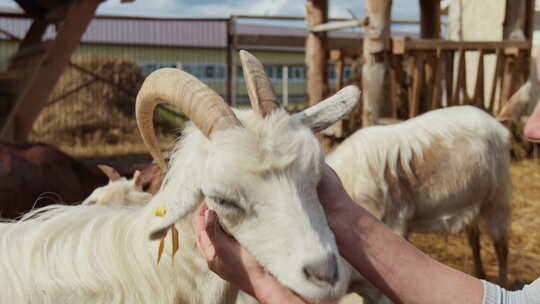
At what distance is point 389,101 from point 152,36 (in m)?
7.05

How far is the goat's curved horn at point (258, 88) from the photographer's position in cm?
212

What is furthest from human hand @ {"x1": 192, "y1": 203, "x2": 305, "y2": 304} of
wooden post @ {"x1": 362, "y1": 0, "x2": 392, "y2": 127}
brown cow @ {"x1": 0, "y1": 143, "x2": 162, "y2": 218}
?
wooden post @ {"x1": 362, "y1": 0, "x2": 392, "y2": 127}

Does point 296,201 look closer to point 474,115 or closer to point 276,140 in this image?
point 276,140

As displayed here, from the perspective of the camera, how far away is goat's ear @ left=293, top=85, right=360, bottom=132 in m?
2.23

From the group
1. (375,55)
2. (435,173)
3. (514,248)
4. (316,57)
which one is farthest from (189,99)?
(316,57)

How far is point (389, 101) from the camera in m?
6.79

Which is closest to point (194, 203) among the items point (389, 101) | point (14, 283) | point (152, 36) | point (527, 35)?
point (14, 283)

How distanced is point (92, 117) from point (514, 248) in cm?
970

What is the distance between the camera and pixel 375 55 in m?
6.54

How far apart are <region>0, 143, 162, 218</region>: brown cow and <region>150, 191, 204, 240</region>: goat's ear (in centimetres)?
275

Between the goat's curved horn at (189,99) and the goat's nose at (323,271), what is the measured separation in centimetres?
57

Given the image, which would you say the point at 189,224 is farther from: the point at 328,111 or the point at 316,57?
the point at 316,57

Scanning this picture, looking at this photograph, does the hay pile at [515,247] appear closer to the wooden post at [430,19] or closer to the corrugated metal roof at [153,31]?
the wooden post at [430,19]

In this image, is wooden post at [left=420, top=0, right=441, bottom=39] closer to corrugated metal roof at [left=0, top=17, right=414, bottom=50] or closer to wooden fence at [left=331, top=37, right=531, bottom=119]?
wooden fence at [left=331, top=37, right=531, bottom=119]
